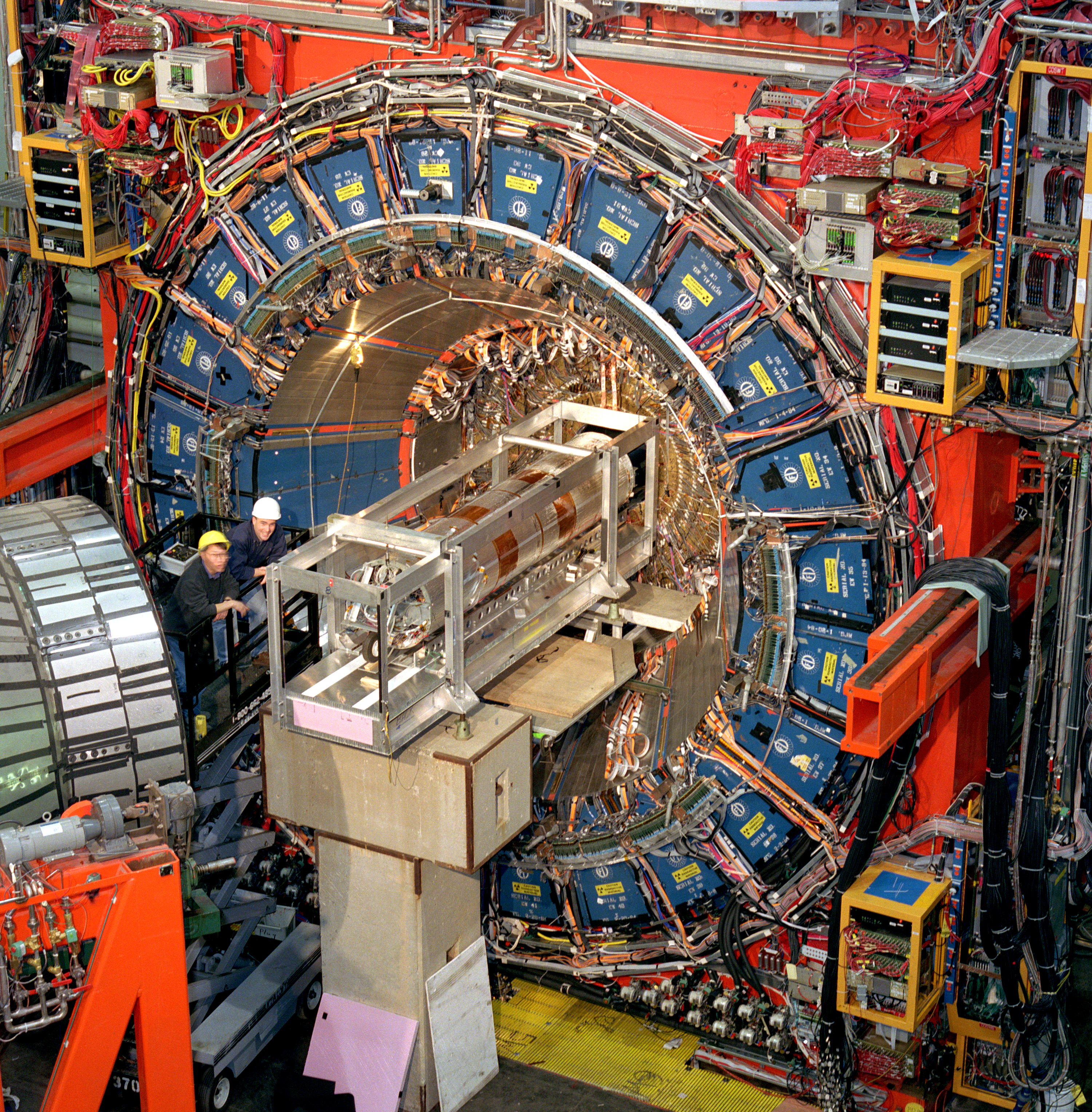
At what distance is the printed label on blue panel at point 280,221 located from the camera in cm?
1104

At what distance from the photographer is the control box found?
35.5 ft

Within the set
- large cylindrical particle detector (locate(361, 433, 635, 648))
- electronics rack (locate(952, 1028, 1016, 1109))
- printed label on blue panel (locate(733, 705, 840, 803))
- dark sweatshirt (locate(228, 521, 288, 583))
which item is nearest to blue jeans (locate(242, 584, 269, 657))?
dark sweatshirt (locate(228, 521, 288, 583))

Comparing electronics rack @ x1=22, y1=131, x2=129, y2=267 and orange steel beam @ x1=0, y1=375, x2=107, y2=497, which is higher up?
electronics rack @ x1=22, y1=131, x2=129, y2=267

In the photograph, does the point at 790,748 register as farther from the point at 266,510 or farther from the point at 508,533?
the point at 266,510

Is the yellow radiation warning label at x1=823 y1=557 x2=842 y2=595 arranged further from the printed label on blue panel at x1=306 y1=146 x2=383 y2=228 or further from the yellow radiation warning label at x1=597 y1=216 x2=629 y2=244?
the printed label on blue panel at x1=306 y1=146 x2=383 y2=228

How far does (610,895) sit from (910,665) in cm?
312

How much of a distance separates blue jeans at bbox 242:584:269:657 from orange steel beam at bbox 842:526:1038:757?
4238 millimetres

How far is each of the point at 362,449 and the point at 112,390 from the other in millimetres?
1674

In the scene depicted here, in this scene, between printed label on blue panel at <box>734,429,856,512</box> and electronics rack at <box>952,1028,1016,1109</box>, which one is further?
electronics rack at <box>952,1028,1016,1109</box>

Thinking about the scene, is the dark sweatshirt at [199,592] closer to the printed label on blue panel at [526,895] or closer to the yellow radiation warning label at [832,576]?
the printed label on blue panel at [526,895]

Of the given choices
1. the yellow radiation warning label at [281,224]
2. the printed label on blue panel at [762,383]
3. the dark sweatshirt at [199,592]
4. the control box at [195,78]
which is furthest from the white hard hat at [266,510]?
the printed label on blue panel at [762,383]

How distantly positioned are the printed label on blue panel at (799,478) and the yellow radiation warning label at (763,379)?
29 cm

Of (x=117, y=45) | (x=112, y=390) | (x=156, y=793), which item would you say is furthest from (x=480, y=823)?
(x=117, y=45)

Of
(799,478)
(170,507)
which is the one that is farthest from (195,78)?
(799,478)
